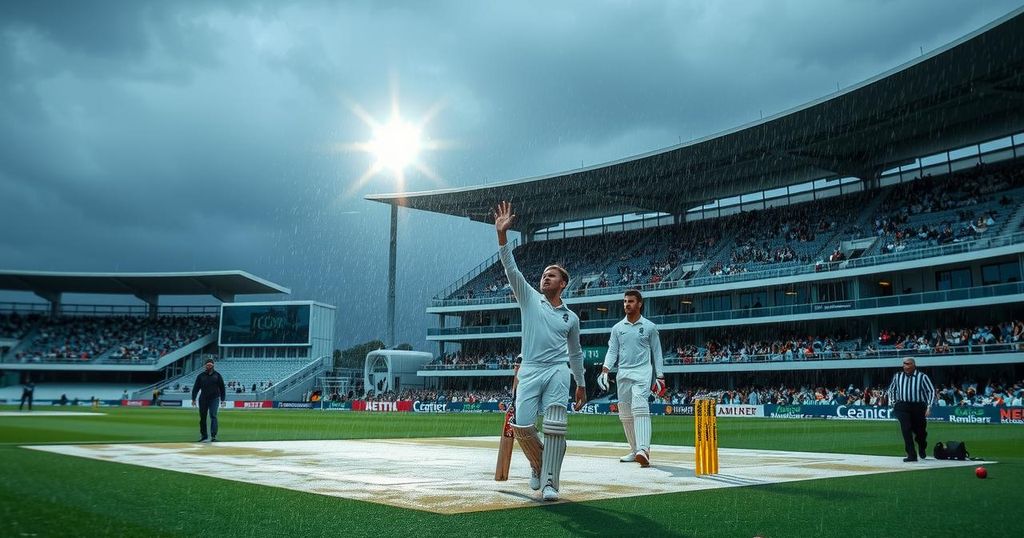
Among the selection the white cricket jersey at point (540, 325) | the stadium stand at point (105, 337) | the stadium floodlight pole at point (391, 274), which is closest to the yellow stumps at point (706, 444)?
the white cricket jersey at point (540, 325)

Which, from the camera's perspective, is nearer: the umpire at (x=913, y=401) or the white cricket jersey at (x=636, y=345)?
the white cricket jersey at (x=636, y=345)

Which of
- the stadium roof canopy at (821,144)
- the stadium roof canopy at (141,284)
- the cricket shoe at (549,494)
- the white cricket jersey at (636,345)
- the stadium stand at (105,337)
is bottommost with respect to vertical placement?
the cricket shoe at (549,494)

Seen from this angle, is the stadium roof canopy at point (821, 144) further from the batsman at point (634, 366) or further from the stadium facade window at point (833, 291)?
the batsman at point (634, 366)

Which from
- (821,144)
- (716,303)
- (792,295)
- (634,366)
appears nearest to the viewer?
(634,366)

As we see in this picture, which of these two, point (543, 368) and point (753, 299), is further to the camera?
point (753, 299)

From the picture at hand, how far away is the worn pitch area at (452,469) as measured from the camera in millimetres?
6703

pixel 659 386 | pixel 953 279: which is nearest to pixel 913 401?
pixel 659 386

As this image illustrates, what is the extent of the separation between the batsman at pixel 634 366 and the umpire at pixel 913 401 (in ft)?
13.9

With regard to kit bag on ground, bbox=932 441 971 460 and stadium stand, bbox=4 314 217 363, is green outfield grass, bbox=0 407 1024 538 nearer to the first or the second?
kit bag on ground, bbox=932 441 971 460

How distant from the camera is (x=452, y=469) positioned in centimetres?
923

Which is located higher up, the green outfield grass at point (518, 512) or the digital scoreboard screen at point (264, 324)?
the digital scoreboard screen at point (264, 324)

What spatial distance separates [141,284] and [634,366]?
77.0 meters

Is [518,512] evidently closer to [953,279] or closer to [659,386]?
[659,386]

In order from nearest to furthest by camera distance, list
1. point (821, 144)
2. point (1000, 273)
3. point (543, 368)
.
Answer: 1. point (543, 368)
2. point (1000, 273)
3. point (821, 144)
